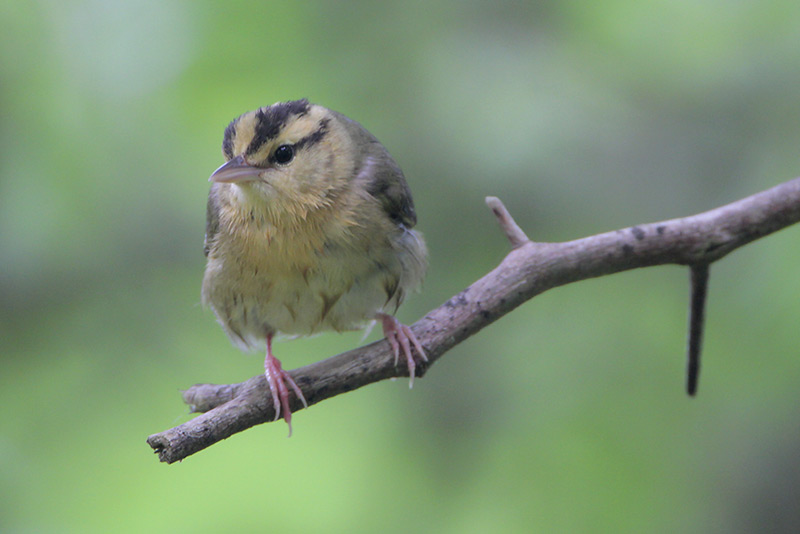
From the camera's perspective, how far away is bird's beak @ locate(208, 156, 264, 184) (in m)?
2.74

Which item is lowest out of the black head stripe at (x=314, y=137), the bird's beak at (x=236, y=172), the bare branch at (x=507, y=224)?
the bare branch at (x=507, y=224)

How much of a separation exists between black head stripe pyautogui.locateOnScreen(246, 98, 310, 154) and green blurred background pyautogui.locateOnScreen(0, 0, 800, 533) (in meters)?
1.10

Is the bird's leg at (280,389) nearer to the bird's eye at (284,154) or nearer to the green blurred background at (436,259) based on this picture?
the bird's eye at (284,154)

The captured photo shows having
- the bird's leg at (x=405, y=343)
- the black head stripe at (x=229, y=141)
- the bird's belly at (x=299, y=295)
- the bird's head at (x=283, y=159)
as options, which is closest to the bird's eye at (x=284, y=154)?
the bird's head at (x=283, y=159)

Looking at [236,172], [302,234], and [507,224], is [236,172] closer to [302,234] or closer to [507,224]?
[302,234]

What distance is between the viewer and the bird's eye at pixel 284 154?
2930mm

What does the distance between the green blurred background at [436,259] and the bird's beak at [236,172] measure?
1.24 metres

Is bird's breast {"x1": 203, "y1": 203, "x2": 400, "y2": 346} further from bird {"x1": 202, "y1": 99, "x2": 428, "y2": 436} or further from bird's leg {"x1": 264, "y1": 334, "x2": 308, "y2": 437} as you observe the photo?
bird's leg {"x1": 264, "y1": 334, "x2": 308, "y2": 437}

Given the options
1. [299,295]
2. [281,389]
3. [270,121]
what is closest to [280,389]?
[281,389]

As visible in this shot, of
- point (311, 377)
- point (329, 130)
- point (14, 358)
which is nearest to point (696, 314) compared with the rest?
point (311, 377)

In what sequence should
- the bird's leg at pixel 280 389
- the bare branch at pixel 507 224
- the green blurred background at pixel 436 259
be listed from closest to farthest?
the bird's leg at pixel 280 389 < the bare branch at pixel 507 224 < the green blurred background at pixel 436 259

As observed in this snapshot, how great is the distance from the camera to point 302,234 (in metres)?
2.86

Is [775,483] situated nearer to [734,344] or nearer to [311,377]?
[734,344]

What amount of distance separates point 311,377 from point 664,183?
2.28 metres
